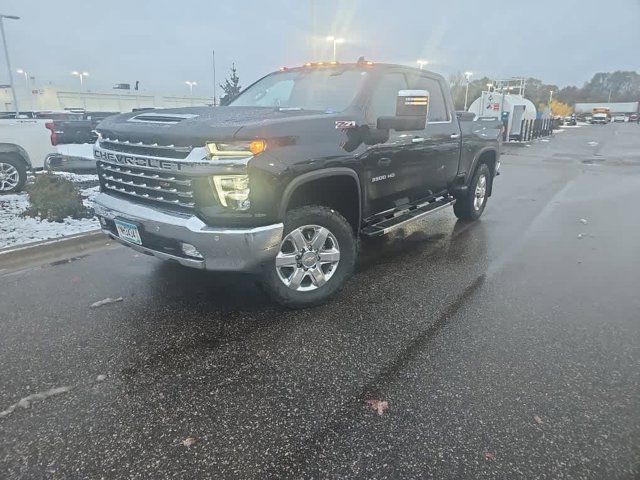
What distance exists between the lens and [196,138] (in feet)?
10.3

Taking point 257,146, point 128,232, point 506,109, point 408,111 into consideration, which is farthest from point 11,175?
point 506,109

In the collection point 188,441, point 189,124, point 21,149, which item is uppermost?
point 189,124

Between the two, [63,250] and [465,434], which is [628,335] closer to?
[465,434]

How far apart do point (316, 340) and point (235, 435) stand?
1.12 meters

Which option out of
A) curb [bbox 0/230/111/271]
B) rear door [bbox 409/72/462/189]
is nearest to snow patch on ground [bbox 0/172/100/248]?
curb [bbox 0/230/111/271]

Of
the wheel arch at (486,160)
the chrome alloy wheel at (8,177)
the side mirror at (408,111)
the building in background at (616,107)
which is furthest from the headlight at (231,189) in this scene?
the building in background at (616,107)

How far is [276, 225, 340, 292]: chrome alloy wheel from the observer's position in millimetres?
3693

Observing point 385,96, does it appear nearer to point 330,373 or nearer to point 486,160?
point 330,373

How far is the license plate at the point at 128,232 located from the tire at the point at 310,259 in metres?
1.06

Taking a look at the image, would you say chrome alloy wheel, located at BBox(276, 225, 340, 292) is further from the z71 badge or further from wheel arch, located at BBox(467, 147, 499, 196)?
wheel arch, located at BBox(467, 147, 499, 196)

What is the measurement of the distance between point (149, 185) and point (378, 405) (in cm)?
239

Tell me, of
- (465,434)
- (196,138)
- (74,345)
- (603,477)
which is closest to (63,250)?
(74,345)

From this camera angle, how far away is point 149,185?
11.7 feet

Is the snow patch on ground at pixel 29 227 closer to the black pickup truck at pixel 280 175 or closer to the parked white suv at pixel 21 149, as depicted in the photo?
the parked white suv at pixel 21 149
